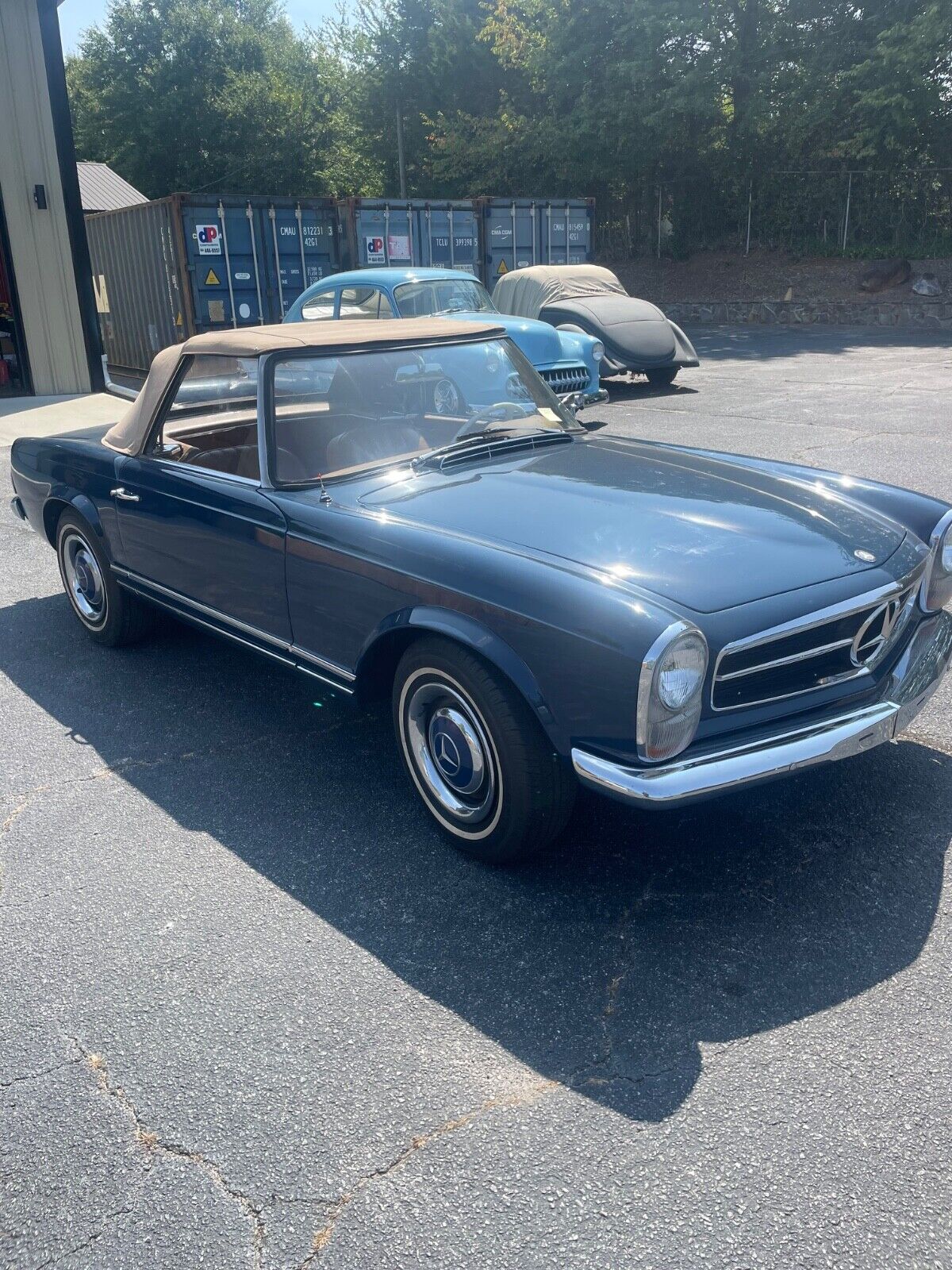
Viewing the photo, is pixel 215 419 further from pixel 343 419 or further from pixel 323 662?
pixel 323 662

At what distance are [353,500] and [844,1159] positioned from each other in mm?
2386

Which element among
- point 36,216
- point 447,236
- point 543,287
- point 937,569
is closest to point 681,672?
point 937,569

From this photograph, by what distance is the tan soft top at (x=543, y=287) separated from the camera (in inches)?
508

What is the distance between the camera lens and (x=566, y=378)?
1077 centimetres

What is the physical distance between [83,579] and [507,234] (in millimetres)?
12982

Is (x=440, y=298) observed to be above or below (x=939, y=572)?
above

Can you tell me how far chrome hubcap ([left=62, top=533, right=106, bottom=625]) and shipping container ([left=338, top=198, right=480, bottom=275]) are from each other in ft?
34.9

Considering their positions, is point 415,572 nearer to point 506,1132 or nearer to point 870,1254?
point 506,1132

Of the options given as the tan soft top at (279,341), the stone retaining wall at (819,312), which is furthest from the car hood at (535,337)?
the stone retaining wall at (819,312)

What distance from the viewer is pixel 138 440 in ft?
14.8

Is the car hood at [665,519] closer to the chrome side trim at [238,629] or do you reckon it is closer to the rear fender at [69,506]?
the chrome side trim at [238,629]

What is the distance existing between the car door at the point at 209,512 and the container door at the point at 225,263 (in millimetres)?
10217

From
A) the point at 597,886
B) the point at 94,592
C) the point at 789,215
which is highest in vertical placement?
the point at 789,215

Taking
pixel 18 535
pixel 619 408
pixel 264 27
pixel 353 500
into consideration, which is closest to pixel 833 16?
pixel 619 408
